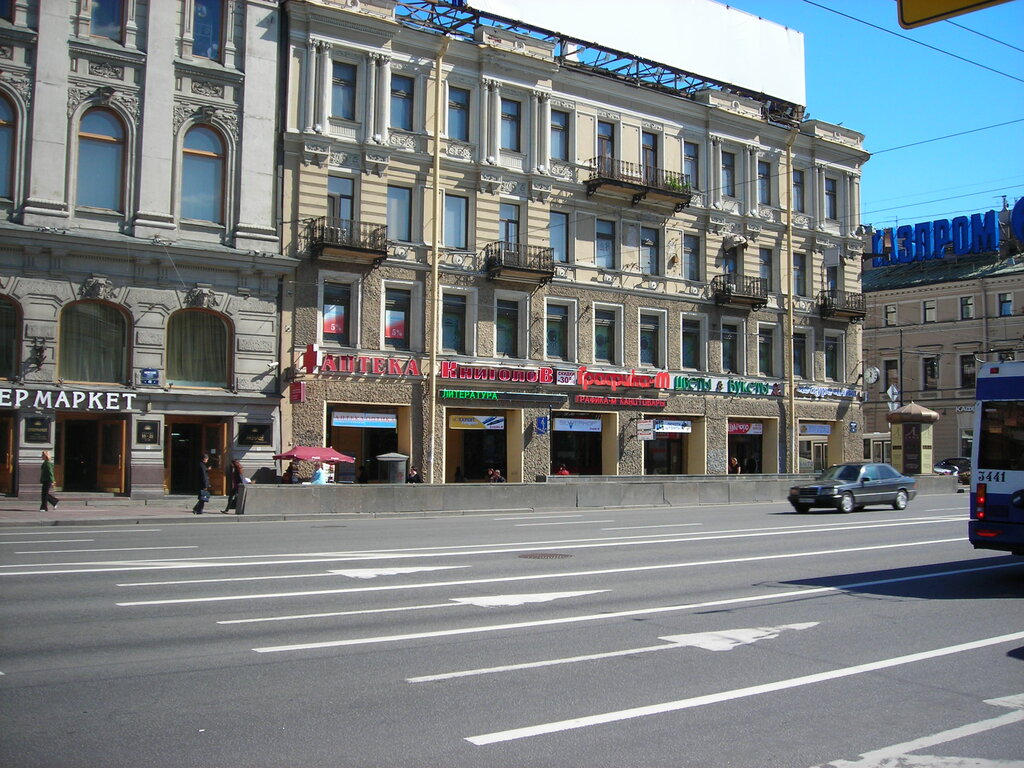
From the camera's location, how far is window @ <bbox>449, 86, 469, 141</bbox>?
120 feet

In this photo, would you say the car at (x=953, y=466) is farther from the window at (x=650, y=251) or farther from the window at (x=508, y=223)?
the window at (x=508, y=223)

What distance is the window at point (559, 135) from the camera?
128ft

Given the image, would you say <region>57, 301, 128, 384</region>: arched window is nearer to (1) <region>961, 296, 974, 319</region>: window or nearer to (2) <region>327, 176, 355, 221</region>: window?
(2) <region>327, 176, 355, 221</region>: window

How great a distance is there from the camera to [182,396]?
30.7 meters

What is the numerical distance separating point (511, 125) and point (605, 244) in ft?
21.1

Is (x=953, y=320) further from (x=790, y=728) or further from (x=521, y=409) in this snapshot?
(x=790, y=728)

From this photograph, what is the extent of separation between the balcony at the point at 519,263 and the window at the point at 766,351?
1305 cm

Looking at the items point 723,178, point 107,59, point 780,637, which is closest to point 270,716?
point 780,637

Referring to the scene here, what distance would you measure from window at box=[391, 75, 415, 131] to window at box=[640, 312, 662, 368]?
43.5ft

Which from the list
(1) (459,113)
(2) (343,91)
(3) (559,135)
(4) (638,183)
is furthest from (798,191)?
(2) (343,91)

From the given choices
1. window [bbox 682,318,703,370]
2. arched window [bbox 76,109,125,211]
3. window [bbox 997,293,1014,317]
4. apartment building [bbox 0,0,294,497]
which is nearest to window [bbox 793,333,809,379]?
window [bbox 682,318,703,370]

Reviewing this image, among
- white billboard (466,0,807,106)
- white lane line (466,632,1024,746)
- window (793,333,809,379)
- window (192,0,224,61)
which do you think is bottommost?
white lane line (466,632,1024,746)

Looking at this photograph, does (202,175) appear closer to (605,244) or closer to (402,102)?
(402,102)

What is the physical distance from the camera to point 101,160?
3042 cm
